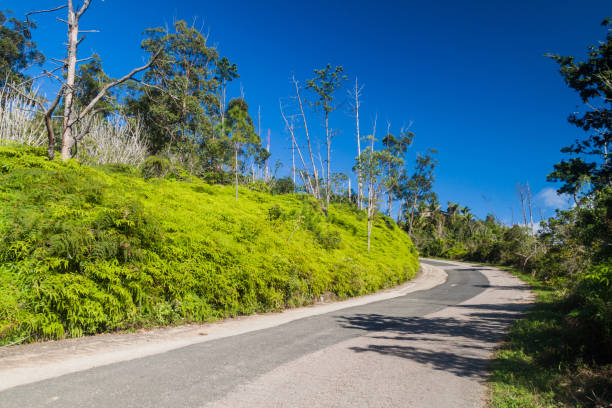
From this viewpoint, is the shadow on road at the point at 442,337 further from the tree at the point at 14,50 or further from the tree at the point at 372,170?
the tree at the point at 14,50

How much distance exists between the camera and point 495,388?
3.67 m

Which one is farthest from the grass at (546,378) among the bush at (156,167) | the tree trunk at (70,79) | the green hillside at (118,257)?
the bush at (156,167)

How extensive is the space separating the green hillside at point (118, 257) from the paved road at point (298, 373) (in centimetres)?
145

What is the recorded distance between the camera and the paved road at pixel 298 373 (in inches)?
117

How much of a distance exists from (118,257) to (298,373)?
3666mm

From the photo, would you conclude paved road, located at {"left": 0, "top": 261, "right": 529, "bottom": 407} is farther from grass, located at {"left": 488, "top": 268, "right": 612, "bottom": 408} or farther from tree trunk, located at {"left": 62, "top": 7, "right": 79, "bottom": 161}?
tree trunk, located at {"left": 62, "top": 7, "right": 79, "bottom": 161}

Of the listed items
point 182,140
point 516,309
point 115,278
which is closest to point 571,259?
point 516,309

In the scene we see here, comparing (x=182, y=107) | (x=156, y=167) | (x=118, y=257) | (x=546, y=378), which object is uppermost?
(x=182, y=107)

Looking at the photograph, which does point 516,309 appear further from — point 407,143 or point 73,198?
point 407,143

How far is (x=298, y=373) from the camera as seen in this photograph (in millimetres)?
3834

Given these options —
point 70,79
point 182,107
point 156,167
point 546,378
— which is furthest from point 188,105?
point 546,378

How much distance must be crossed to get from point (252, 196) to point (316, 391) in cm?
1397

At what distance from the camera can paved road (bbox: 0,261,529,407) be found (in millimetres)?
2984

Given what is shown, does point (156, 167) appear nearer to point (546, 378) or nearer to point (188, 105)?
point (188, 105)
